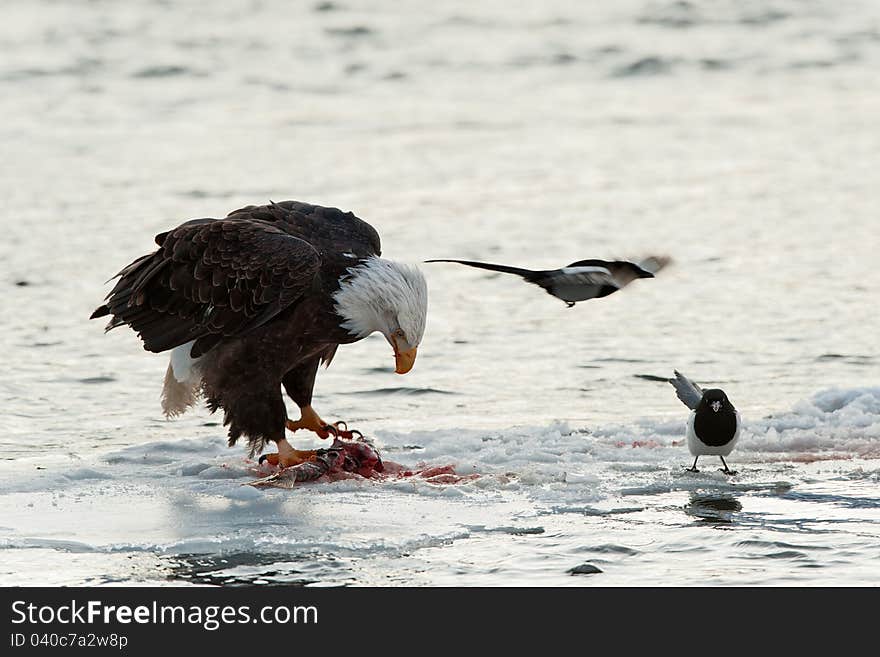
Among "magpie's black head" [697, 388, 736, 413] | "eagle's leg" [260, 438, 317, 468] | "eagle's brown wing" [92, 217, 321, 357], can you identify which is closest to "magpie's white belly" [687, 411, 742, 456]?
"magpie's black head" [697, 388, 736, 413]

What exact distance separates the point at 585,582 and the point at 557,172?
8.82m

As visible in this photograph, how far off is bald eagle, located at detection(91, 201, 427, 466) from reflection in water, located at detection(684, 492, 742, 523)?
132cm

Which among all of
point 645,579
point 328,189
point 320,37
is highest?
point 320,37

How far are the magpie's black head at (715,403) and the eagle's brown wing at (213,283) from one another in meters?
1.74

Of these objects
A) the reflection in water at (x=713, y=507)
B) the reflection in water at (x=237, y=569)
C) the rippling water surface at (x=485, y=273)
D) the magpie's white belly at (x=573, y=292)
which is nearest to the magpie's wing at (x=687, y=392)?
the rippling water surface at (x=485, y=273)

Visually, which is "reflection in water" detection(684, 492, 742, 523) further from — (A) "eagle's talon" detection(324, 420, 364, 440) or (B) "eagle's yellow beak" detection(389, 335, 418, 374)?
(A) "eagle's talon" detection(324, 420, 364, 440)

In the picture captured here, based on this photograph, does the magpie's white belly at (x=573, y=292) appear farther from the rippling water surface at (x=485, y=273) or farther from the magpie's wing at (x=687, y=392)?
the magpie's wing at (x=687, y=392)

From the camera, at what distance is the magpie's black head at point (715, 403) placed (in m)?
Result: 6.98

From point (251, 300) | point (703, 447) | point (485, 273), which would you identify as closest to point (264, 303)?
point (251, 300)

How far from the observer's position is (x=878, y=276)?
10820 millimetres

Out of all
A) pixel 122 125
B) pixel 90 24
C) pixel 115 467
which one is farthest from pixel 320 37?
pixel 115 467

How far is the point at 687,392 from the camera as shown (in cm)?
762

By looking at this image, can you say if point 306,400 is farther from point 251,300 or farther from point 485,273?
point 485,273

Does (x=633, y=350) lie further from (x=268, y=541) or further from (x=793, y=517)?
(x=268, y=541)
